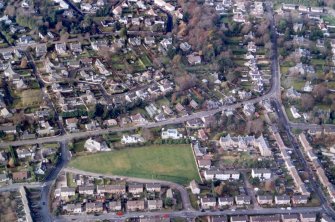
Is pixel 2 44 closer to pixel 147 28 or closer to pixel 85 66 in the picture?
pixel 85 66

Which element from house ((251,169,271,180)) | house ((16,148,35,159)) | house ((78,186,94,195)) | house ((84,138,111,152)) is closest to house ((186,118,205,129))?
house ((251,169,271,180))

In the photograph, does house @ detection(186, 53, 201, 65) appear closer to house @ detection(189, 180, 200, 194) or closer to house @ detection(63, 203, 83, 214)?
house @ detection(189, 180, 200, 194)

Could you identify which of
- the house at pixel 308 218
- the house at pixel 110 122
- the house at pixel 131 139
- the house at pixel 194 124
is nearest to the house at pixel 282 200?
the house at pixel 308 218

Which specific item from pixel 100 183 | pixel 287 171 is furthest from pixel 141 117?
pixel 287 171

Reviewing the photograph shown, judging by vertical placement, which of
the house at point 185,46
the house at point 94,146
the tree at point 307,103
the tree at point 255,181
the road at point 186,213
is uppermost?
the house at point 185,46

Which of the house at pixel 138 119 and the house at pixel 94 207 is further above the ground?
the house at pixel 138 119

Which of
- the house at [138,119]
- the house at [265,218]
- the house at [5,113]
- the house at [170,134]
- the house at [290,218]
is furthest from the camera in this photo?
the house at [138,119]

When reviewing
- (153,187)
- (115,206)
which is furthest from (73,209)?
(153,187)

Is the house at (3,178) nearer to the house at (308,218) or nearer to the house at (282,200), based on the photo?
the house at (282,200)
